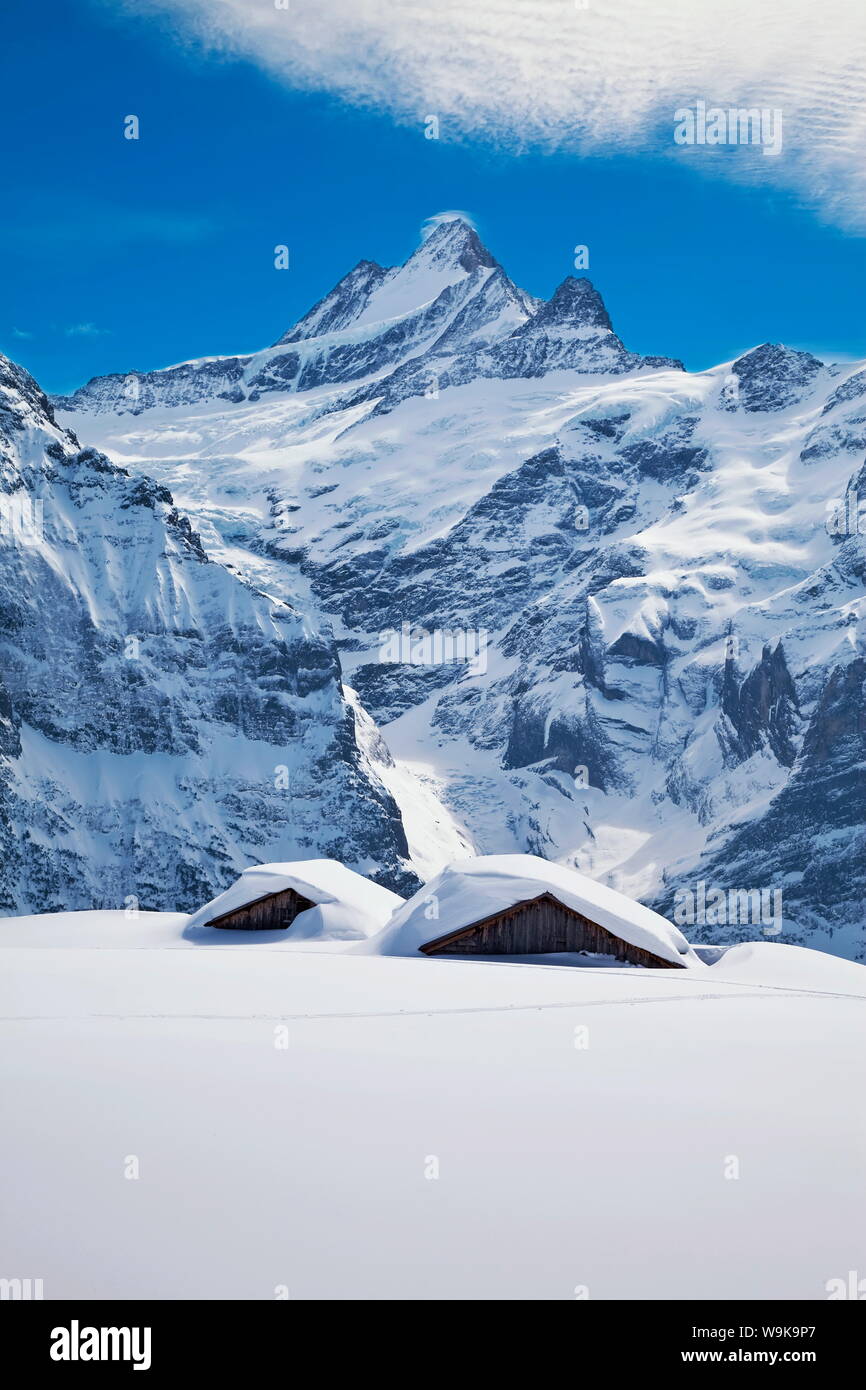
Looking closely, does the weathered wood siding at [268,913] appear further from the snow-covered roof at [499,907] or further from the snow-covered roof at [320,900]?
the snow-covered roof at [499,907]

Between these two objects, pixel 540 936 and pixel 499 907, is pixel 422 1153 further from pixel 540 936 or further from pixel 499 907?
pixel 540 936

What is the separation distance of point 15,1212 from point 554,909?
25014 mm

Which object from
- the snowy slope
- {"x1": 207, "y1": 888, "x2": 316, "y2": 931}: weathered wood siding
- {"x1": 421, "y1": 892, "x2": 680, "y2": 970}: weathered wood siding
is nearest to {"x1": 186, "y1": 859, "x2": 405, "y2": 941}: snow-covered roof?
{"x1": 207, "y1": 888, "x2": 316, "y2": 931}: weathered wood siding

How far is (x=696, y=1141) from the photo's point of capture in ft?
37.8

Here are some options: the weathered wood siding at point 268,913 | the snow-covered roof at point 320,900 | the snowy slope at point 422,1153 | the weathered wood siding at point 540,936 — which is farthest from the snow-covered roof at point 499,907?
the snowy slope at point 422,1153

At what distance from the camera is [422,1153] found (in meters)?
11.0

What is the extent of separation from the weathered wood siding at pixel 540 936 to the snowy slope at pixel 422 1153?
50.9 feet

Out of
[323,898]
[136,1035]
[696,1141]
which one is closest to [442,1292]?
[696,1141]

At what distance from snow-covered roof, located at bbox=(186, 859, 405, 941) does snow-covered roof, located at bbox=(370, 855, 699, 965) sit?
206 inches

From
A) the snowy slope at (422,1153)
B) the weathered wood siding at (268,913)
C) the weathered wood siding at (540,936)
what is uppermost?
the weathered wood siding at (268,913)

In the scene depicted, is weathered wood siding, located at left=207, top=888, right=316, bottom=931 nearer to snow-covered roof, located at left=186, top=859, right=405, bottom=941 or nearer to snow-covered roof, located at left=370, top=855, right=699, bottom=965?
snow-covered roof, located at left=186, top=859, right=405, bottom=941

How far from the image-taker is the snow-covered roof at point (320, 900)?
40.7 metres

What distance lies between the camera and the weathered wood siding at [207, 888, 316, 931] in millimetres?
43219
